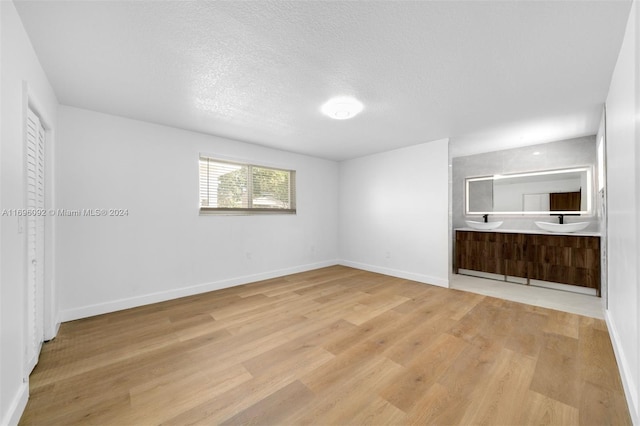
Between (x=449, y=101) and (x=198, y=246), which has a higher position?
(x=449, y=101)

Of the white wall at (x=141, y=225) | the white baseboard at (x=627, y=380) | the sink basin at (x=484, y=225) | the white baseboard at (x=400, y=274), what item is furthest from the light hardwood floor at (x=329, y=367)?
the sink basin at (x=484, y=225)

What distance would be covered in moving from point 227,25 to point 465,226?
5.46 meters

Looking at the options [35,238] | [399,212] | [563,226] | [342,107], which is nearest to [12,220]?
[35,238]

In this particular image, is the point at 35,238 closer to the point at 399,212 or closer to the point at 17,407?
the point at 17,407

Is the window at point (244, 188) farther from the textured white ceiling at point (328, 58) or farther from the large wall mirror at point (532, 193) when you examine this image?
the large wall mirror at point (532, 193)

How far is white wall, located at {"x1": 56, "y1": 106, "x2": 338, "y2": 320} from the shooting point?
9.69ft

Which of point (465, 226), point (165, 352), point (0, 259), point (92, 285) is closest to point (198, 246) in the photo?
point (92, 285)

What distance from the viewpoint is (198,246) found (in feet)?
12.7

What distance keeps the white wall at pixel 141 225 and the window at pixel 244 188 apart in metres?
0.15

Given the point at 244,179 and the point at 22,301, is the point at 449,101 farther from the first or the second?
the point at 22,301

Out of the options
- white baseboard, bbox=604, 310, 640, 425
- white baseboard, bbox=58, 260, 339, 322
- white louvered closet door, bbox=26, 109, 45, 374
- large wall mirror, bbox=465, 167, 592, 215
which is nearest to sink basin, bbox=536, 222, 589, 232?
large wall mirror, bbox=465, 167, 592, 215

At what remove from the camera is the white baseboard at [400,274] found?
429 centimetres

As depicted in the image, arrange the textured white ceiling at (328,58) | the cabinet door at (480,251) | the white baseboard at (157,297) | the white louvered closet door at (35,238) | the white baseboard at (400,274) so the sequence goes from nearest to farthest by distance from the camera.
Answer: the textured white ceiling at (328,58) → the white louvered closet door at (35,238) → the white baseboard at (157,297) → the white baseboard at (400,274) → the cabinet door at (480,251)

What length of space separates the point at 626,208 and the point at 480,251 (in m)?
3.19
